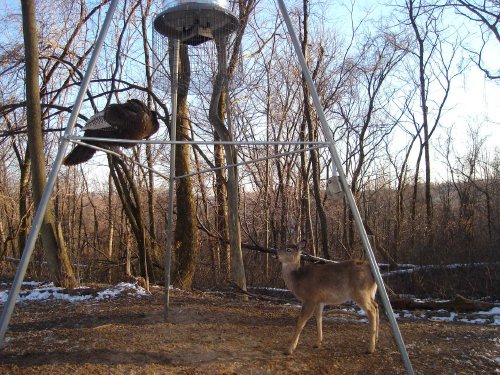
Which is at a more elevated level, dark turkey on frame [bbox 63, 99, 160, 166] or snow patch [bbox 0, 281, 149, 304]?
dark turkey on frame [bbox 63, 99, 160, 166]

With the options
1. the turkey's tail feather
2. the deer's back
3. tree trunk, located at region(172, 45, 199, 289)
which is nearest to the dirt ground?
the deer's back

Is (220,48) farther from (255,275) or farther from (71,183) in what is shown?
(71,183)

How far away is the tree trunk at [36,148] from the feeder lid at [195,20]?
392 centimetres

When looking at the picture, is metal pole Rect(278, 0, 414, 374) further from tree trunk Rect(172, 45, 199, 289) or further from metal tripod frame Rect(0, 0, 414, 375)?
tree trunk Rect(172, 45, 199, 289)

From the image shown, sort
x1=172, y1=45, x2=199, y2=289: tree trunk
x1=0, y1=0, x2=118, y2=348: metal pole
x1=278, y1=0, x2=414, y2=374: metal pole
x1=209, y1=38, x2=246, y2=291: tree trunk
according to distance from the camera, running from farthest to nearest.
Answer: x1=172, y1=45, x2=199, y2=289: tree trunk < x1=209, y1=38, x2=246, y2=291: tree trunk < x1=278, y1=0, x2=414, y2=374: metal pole < x1=0, y1=0, x2=118, y2=348: metal pole

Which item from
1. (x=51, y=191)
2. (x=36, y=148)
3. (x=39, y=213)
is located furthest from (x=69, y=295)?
(x=51, y=191)

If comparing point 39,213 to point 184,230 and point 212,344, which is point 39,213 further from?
point 184,230

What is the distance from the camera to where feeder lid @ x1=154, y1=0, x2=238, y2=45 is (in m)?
4.51

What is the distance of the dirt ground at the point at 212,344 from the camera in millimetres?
3773

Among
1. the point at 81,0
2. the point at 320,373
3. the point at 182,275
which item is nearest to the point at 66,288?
the point at 182,275

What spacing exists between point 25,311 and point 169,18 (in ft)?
14.1

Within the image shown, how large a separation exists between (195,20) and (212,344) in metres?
3.42

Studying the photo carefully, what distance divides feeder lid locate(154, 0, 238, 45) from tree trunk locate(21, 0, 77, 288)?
12.9ft

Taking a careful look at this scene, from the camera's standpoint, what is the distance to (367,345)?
4.49 m
